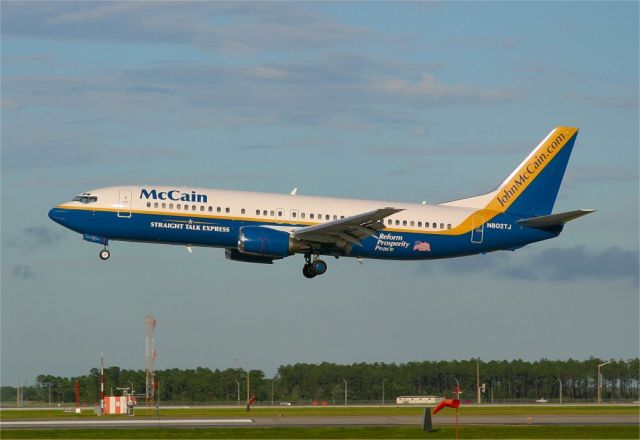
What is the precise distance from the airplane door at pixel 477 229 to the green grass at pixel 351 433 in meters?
20.5

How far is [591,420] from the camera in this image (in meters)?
67.6

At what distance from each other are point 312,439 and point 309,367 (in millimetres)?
142156

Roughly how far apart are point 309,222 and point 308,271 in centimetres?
371

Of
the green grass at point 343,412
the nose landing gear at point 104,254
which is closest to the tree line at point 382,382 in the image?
the green grass at point 343,412

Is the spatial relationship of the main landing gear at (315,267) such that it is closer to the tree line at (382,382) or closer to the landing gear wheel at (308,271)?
the landing gear wheel at (308,271)

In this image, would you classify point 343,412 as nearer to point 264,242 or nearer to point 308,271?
point 308,271

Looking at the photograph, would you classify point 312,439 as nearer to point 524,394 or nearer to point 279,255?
point 279,255

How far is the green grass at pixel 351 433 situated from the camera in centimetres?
5391

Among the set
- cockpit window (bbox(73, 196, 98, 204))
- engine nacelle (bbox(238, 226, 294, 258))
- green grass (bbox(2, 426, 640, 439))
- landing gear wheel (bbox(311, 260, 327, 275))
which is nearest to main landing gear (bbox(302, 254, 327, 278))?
landing gear wheel (bbox(311, 260, 327, 275))

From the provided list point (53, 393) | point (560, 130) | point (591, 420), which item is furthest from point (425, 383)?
point (591, 420)

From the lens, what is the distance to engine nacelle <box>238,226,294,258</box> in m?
70.9

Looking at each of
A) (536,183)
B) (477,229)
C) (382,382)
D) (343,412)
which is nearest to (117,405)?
(343,412)

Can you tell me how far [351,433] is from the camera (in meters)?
55.3

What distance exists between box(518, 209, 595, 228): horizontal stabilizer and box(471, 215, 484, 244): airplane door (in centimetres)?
292
